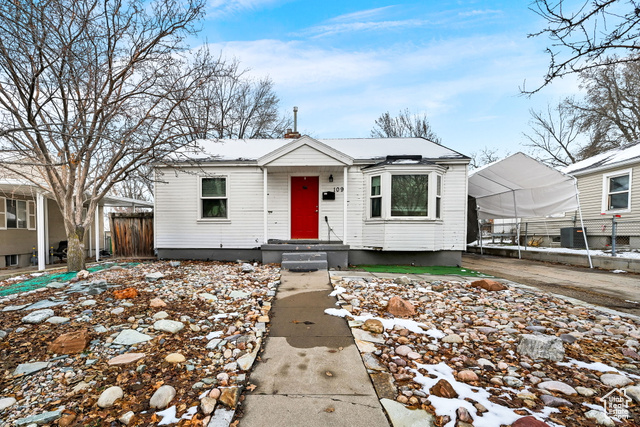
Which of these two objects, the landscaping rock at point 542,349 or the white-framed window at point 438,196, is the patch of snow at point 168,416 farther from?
the white-framed window at point 438,196

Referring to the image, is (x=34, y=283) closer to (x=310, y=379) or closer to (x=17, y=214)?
(x=310, y=379)

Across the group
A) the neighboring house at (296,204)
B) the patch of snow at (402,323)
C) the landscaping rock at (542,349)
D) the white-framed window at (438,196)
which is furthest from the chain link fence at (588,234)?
the patch of snow at (402,323)

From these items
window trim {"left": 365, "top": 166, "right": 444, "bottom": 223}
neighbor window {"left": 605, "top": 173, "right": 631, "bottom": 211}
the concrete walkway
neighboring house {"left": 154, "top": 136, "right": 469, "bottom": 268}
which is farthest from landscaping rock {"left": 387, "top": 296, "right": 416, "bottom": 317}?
neighbor window {"left": 605, "top": 173, "right": 631, "bottom": 211}

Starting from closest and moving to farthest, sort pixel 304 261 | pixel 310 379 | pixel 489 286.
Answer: pixel 310 379, pixel 489 286, pixel 304 261

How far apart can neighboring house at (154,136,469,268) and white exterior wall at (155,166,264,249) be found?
0.03 metres

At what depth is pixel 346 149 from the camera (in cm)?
913

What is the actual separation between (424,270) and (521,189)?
616 centimetres

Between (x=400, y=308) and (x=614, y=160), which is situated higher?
(x=614, y=160)

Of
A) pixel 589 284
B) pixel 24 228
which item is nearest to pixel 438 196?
pixel 589 284

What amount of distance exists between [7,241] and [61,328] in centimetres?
1086

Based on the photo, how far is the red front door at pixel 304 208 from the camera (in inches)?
341

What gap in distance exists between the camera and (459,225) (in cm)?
816

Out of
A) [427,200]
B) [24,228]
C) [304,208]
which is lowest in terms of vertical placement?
[24,228]

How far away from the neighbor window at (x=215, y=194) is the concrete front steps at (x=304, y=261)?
113 inches
